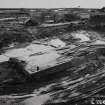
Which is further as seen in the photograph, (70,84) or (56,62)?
(56,62)

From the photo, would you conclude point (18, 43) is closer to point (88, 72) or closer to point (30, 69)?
point (30, 69)

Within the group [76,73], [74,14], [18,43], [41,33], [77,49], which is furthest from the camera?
[74,14]

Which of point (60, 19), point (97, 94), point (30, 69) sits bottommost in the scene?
point (97, 94)

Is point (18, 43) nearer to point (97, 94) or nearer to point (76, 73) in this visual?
point (76, 73)

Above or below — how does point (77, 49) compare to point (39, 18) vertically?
below

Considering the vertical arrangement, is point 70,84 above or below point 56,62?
below

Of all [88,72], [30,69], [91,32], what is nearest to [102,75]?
[88,72]

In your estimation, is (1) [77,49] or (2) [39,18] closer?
(1) [77,49]
